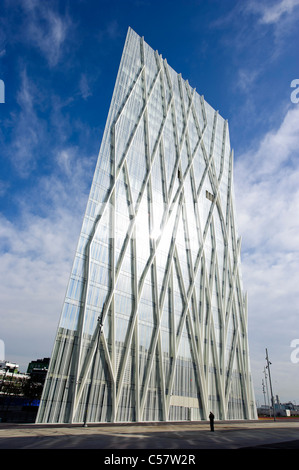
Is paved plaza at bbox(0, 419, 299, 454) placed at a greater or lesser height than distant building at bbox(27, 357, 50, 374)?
lesser

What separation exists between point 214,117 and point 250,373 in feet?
158

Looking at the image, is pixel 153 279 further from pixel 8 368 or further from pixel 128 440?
pixel 8 368

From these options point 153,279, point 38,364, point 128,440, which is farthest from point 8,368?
point 128,440

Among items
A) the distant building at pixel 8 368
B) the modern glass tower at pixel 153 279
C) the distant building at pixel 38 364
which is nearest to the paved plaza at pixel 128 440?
the modern glass tower at pixel 153 279

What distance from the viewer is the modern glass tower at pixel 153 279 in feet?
85.6

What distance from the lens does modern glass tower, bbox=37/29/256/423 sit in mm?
26078

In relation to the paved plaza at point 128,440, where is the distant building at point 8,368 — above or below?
above

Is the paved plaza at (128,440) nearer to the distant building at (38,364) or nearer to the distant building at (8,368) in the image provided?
the distant building at (38,364)

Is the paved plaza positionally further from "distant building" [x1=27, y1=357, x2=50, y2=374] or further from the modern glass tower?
"distant building" [x1=27, y1=357, x2=50, y2=374]

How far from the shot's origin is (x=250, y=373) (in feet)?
144

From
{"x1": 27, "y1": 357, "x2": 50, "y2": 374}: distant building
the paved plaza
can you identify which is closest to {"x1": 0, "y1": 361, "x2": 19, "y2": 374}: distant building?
{"x1": 27, "y1": 357, "x2": 50, "y2": 374}: distant building

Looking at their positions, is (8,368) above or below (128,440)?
above

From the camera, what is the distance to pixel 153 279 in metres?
34.8
